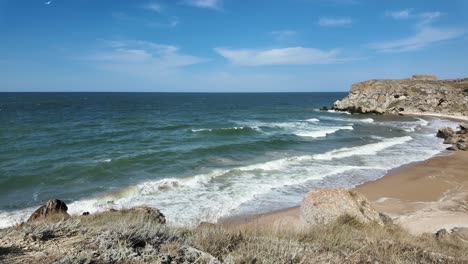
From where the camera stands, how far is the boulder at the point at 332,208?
8344 mm

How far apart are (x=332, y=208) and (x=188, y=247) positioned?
5156mm

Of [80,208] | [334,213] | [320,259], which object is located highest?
[320,259]

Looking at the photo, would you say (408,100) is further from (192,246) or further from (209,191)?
(192,246)

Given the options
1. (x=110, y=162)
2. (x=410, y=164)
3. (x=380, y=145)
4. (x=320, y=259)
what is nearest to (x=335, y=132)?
(x=380, y=145)

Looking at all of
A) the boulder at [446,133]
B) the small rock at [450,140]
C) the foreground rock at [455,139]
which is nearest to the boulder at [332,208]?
the foreground rock at [455,139]

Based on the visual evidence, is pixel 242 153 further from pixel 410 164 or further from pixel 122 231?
pixel 122 231

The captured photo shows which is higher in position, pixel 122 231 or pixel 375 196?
pixel 122 231

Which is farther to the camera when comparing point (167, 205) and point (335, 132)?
point (335, 132)

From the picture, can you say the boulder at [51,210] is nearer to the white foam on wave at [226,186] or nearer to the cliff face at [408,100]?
the white foam on wave at [226,186]

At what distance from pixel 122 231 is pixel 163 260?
109 cm

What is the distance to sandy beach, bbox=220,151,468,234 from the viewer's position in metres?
11.7

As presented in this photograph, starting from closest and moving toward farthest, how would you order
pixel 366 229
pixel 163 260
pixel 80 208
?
pixel 163 260 → pixel 366 229 → pixel 80 208

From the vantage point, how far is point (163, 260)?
4.02 meters

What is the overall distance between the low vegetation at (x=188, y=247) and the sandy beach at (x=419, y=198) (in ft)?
11.2
